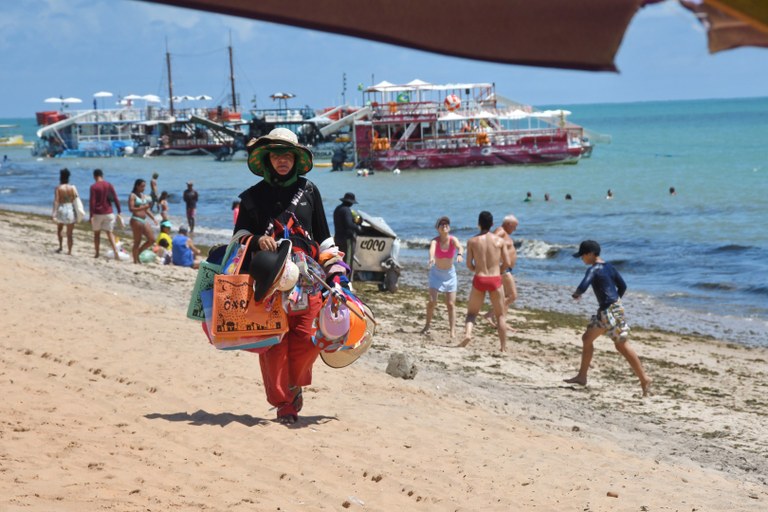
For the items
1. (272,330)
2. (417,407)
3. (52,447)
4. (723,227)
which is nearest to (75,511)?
(52,447)

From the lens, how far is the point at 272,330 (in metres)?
6.06

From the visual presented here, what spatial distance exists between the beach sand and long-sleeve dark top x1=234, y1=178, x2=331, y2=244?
137cm

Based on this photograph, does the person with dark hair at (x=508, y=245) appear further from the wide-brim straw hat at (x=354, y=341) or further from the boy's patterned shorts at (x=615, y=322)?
the wide-brim straw hat at (x=354, y=341)

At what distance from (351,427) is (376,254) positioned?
30.7 feet

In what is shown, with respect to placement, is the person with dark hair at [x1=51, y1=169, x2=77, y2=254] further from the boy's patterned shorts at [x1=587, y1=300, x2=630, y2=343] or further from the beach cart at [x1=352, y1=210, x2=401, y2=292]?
the boy's patterned shorts at [x1=587, y1=300, x2=630, y2=343]

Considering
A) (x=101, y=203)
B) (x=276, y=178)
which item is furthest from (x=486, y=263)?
(x=101, y=203)

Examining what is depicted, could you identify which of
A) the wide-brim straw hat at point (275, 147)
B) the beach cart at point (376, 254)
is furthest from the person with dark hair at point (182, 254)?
the wide-brim straw hat at point (275, 147)

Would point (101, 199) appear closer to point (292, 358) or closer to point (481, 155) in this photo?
point (292, 358)

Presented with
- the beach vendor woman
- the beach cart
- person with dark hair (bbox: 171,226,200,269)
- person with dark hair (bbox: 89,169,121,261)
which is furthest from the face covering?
person with dark hair (bbox: 171,226,200,269)

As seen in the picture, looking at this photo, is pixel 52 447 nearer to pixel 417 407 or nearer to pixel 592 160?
pixel 417 407

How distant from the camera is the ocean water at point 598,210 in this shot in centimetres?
1903

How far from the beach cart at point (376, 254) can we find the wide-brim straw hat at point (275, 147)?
9764 mm

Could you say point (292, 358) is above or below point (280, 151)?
below

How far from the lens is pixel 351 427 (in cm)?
718
